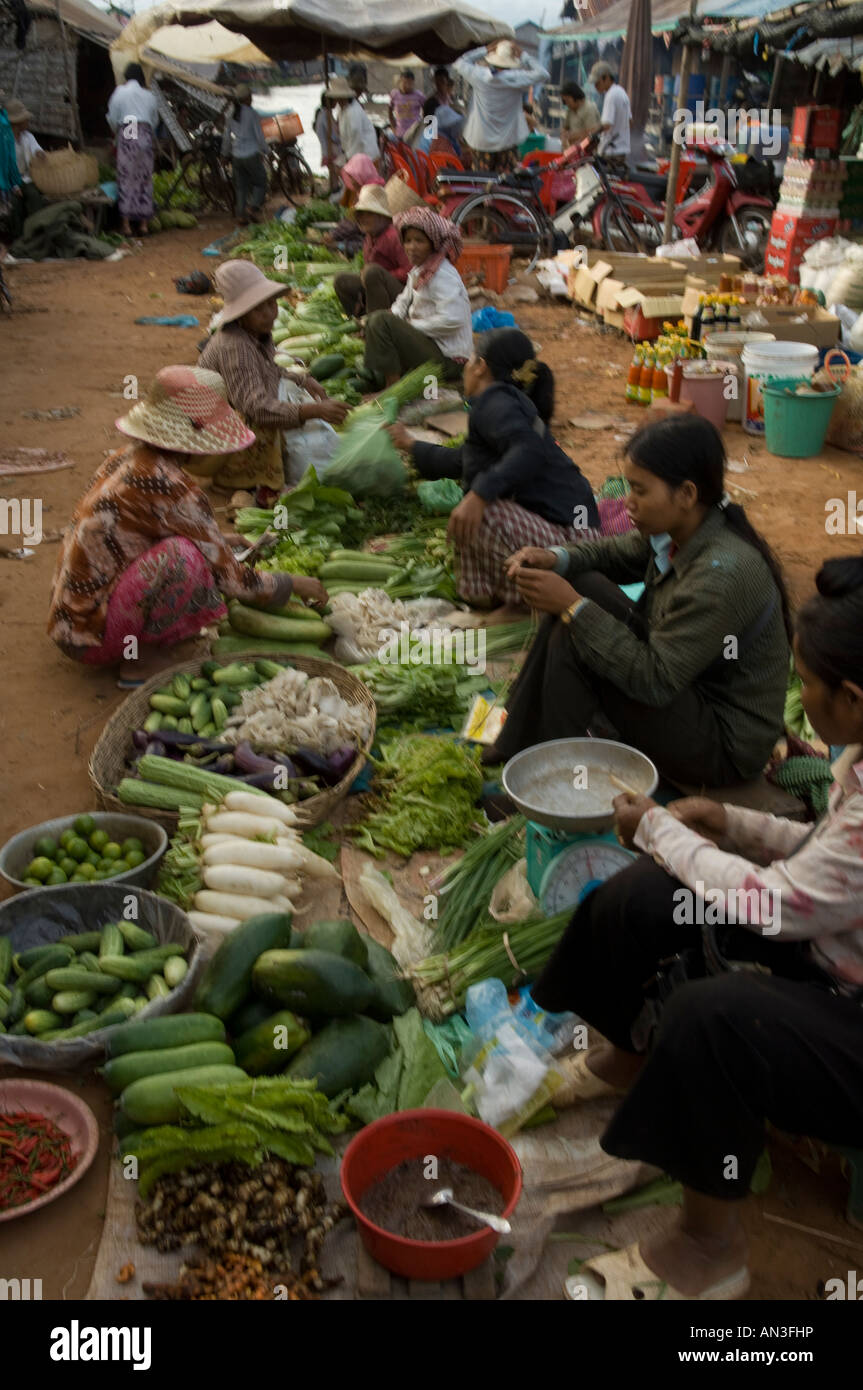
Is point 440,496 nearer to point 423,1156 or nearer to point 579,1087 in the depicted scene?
point 579,1087

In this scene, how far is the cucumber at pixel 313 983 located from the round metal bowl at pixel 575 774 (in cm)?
59

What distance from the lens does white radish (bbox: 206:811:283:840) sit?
3.10m

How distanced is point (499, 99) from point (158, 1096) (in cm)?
1575

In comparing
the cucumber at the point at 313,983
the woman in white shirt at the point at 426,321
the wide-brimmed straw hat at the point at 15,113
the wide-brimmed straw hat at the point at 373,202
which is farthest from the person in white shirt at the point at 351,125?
the cucumber at the point at 313,983

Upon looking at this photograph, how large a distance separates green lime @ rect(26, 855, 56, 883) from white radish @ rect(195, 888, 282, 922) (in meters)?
0.45

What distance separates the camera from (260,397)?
18.3 ft

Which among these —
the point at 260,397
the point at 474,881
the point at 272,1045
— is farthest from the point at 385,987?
the point at 260,397

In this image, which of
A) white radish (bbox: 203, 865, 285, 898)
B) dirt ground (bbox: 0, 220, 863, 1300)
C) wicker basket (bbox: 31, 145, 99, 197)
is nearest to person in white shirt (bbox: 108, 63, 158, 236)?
wicker basket (bbox: 31, 145, 99, 197)

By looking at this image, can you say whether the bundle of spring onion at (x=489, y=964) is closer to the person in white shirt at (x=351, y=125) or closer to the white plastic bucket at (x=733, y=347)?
the white plastic bucket at (x=733, y=347)

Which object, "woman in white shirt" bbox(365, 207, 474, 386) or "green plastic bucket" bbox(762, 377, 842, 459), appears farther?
"woman in white shirt" bbox(365, 207, 474, 386)

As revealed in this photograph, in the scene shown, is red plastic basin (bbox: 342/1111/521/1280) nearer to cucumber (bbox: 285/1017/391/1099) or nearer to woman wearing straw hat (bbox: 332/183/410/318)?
cucumber (bbox: 285/1017/391/1099)

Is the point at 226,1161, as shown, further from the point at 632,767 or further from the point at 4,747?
the point at 4,747

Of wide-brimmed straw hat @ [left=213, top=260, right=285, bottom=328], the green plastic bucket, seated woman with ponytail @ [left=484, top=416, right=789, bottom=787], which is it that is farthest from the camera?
the green plastic bucket
